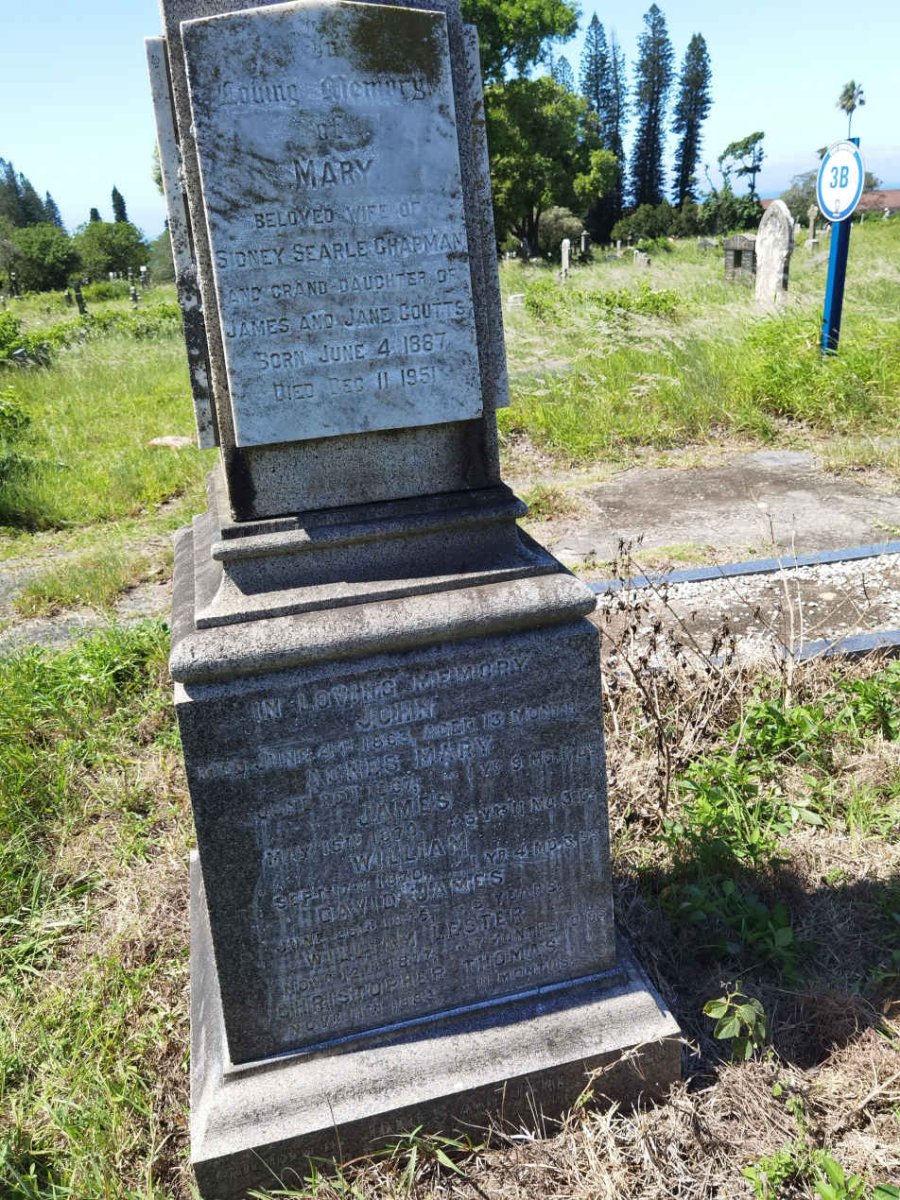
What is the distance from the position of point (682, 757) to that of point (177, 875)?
162 cm

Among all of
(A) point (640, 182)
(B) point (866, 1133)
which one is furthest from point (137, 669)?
(A) point (640, 182)

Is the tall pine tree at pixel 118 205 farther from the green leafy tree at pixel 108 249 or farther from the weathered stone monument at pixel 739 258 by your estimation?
the weathered stone monument at pixel 739 258

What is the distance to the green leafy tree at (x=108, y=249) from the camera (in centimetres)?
4425

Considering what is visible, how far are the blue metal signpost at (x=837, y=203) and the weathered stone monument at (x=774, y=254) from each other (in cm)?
345

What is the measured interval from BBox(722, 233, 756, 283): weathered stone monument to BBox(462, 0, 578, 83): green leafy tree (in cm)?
1772

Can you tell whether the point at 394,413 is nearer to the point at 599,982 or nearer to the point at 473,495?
the point at 473,495

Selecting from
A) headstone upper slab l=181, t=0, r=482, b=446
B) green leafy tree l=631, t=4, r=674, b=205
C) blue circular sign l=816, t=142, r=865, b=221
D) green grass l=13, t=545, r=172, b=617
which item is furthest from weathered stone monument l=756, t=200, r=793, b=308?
green leafy tree l=631, t=4, r=674, b=205

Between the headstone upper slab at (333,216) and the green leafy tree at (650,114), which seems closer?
the headstone upper slab at (333,216)

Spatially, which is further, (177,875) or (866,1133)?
(177,875)

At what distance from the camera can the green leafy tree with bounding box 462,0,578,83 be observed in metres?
30.7

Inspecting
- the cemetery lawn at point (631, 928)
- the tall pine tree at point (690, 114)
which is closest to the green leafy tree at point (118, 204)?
the tall pine tree at point (690, 114)

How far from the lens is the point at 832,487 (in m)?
5.98

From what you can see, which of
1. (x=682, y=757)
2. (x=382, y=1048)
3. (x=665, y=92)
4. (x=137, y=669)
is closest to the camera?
(x=382, y=1048)

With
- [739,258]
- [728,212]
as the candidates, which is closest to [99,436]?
[739,258]
